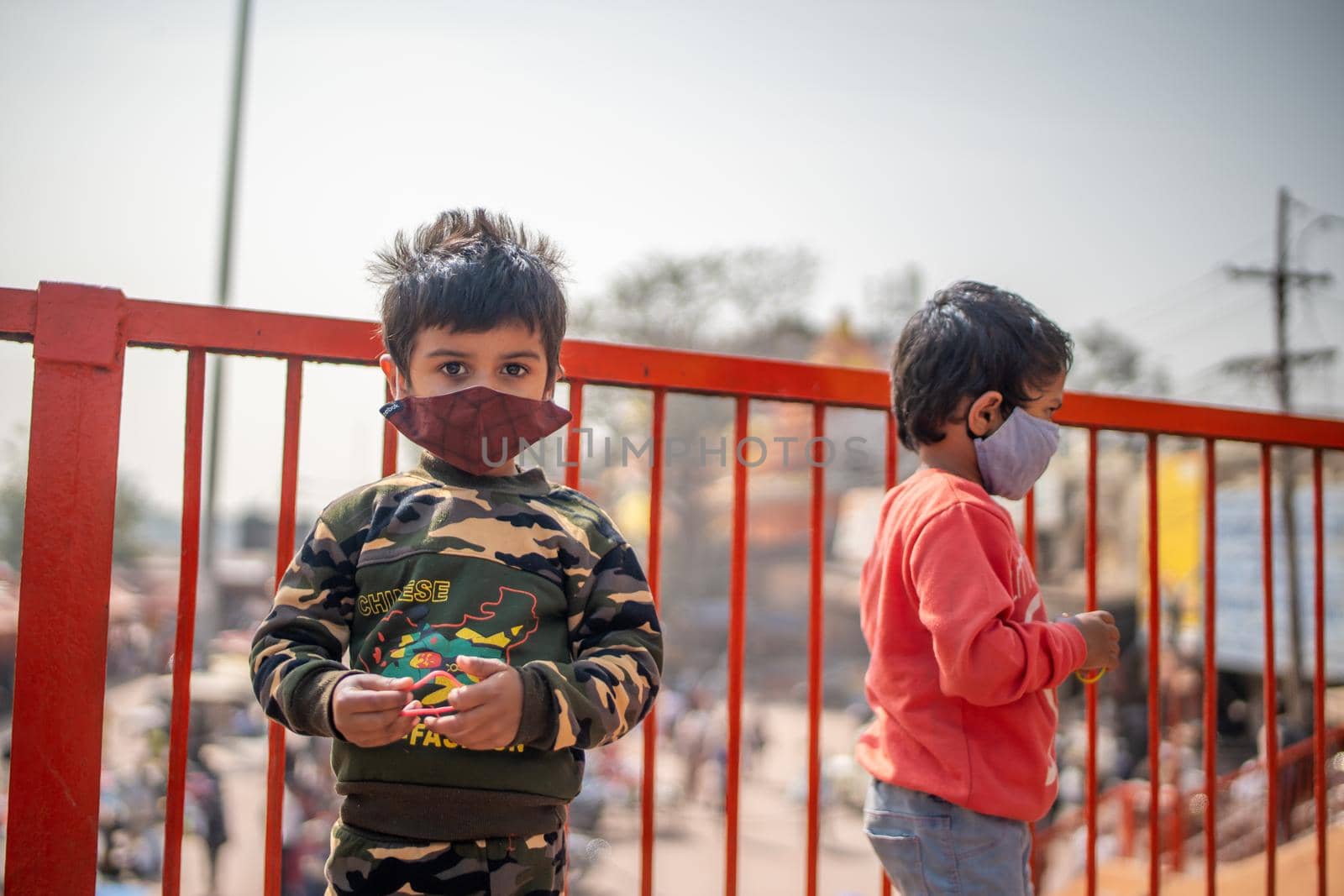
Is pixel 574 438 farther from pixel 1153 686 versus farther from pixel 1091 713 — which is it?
pixel 1153 686

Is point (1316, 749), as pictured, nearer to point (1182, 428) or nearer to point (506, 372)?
point (1182, 428)

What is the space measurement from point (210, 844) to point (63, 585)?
827cm

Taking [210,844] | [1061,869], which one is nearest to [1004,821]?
[210,844]

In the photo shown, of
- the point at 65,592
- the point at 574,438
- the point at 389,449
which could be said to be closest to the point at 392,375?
the point at 389,449

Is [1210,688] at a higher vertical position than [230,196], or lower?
lower

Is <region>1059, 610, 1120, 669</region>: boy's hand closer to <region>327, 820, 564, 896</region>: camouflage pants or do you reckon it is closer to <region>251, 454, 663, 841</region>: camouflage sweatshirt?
→ <region>251, 454, 663, 841</region>: camouflage sweatshirt

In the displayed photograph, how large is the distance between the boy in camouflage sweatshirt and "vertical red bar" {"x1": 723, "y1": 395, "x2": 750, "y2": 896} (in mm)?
519

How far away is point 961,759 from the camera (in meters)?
1.66

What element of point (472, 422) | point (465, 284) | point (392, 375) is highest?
point (465, 284)

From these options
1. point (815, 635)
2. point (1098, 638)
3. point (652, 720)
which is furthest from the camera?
point (815, 635)

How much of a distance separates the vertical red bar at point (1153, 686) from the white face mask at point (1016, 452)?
693 mm

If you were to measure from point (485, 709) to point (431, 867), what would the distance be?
0.88ft

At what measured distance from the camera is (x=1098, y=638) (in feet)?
5.61

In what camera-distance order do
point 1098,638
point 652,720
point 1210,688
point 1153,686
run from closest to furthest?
point 1098,638 → point 652,720 → point 1153,686 → point 1210,688
